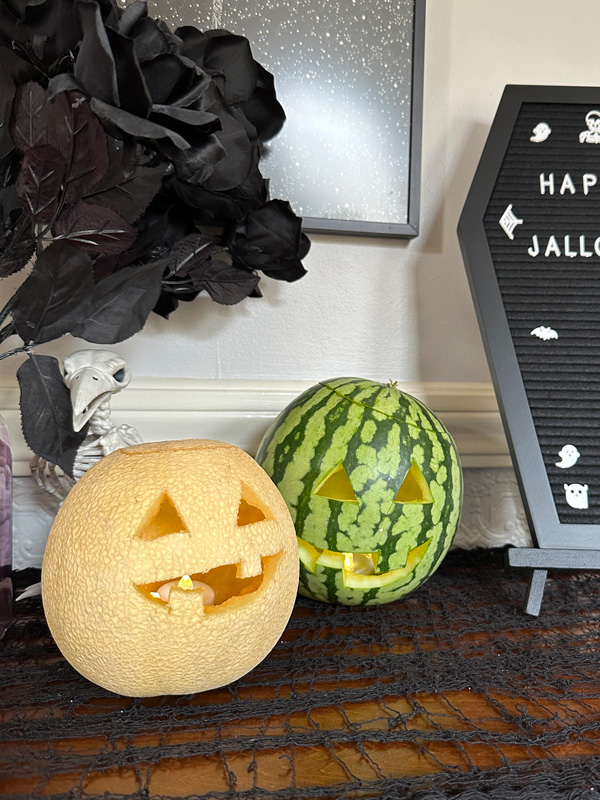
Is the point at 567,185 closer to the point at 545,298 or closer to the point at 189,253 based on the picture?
the point at 545,298

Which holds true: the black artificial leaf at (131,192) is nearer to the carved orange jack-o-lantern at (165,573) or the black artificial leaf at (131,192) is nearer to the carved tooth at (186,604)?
the carved orange jack-o-lantern at (165,573)

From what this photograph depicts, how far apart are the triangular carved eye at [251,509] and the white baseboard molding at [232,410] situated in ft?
1.07

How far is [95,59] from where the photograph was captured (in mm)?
482

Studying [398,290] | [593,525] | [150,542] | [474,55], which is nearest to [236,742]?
[150,542]

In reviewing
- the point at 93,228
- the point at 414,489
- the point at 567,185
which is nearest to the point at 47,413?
the point at 93,228

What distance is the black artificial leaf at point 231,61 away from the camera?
0.65 metres

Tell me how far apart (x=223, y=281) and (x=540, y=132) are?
18.4 inches

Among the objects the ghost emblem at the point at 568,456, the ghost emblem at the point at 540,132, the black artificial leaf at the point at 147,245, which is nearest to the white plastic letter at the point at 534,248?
the ghost emblem at the point at 540,132

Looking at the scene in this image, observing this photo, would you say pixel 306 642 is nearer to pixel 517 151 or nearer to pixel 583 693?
pixel 583 693

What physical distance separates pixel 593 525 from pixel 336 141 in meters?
0.62

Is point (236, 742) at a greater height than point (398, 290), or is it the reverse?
point (398, 290)

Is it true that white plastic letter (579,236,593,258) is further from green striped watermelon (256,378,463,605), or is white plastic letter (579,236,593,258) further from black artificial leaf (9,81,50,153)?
black artificial leaf (9,81,50,153)

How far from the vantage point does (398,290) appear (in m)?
0.92

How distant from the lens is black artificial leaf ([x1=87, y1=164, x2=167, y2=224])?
1.74 ft
